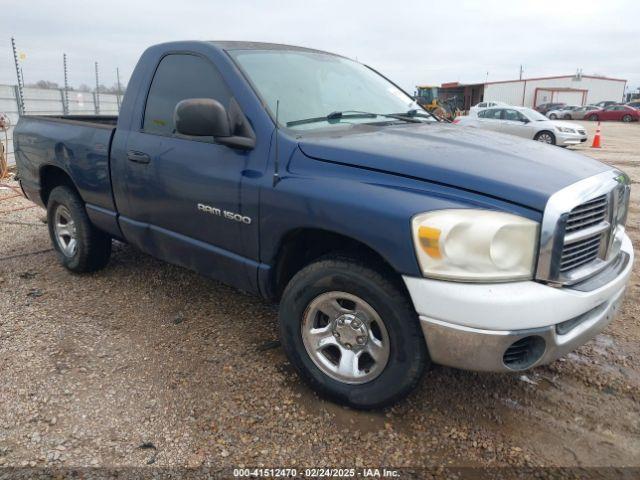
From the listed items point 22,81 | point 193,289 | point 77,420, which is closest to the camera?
point 77,420

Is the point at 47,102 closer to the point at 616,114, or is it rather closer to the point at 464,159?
the point at 464,159

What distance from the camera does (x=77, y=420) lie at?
8.29ft

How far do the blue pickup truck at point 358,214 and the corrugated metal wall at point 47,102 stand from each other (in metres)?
8.41

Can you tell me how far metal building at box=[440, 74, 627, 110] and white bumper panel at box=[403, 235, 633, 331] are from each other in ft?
186

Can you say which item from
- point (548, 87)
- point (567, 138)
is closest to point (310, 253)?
point (567, 138)

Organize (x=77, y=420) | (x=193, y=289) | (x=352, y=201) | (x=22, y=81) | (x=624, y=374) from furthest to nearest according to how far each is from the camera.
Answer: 1. (x=22, y=81)
2. (x=193, y=289)
3. (x=624, y=374)
4. (x=77, y=420)
5. (x=352, y=201)

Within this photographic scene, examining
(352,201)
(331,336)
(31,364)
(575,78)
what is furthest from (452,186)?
(575,78)

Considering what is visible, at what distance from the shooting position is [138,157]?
3336 millimetres

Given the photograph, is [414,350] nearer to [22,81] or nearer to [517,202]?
[517,202]

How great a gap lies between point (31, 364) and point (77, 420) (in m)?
0.71

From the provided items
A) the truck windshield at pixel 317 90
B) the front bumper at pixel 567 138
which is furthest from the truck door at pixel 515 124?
the truck windshield at pixel 317 90

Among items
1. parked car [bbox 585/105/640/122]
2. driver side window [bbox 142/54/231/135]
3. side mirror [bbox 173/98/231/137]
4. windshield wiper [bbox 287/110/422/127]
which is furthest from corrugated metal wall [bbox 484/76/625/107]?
side mirror [bbox 173/98/231/137]

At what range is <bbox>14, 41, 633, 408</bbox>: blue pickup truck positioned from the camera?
208cm

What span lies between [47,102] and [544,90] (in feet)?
173
